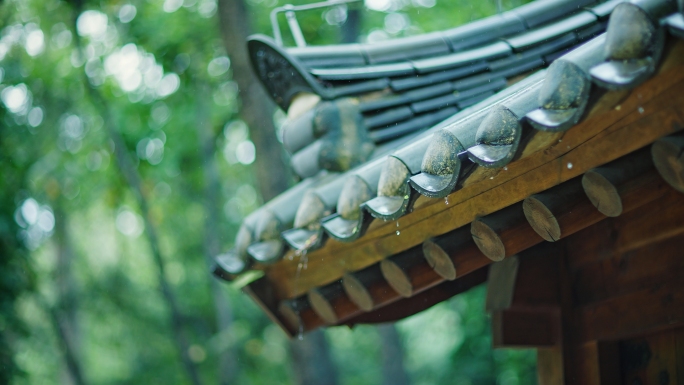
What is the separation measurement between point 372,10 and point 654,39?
34.7ft

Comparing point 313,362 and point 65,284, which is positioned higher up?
point 313,362

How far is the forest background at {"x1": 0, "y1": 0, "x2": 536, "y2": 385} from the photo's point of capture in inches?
354

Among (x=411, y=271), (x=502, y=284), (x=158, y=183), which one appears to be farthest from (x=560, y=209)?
(x=158, y=183)

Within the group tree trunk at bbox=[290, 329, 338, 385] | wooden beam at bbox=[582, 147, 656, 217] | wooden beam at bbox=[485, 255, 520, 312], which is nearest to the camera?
wooden beam at bbox=[582, 147, 656, 217]

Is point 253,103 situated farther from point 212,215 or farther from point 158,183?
point 158,183

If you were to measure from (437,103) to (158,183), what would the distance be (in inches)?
478

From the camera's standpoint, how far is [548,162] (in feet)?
6.78

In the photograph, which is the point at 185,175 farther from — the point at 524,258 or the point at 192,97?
the point at 524,258

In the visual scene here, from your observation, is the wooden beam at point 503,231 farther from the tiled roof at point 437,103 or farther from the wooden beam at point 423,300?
the wooden beam at point 423,300

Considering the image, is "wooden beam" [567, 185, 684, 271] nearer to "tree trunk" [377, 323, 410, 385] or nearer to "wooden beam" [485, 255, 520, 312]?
"wooden beam" [485, 255, 520, 312]

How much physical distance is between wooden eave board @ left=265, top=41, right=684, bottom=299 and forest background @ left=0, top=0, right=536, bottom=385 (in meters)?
4.87

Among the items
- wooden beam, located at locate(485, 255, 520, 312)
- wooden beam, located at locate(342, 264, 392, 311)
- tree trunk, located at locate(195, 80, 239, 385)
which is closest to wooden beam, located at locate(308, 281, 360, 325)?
wooden beam, located at locate(342, 264, 392, 311)

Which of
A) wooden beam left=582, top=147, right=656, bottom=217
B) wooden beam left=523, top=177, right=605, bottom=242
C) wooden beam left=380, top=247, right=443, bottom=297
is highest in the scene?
wooden beam left=582, top=147, right=656, bottom=217

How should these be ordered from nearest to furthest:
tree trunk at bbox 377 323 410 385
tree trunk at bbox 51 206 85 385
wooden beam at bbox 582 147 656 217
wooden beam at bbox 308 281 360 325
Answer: wooden beam at bbox 582 147 656 217
wooden beam at bbox 308 281 360 325
tree trunk at bbox 377 323 410 385
tree trunk at bbox 51 206 85 385
